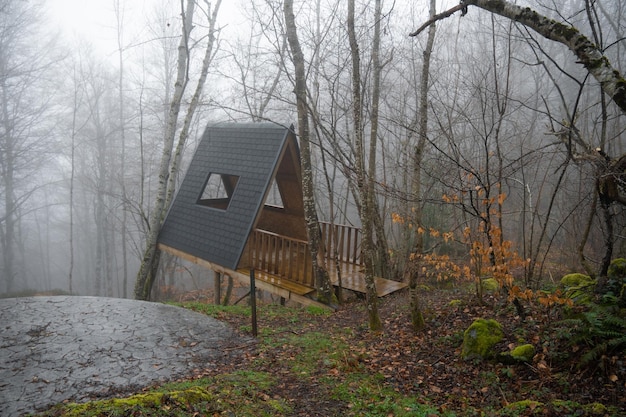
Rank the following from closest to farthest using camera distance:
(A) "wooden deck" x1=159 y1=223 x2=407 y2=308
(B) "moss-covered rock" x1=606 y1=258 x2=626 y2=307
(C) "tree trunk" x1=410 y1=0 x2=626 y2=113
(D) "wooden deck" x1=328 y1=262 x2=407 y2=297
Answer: (C) "tree trunk" x1=410 y1=0 x2=626 y2=113 → (B) "moss-covered rock" x1=606 y1=258 x2=626 y2=307 → (A) "wooden deck" x1=159 y1=223 x2=407 y2=308 → (D) "wooden deck" x1=328 y1=262 x2=407 y2=297

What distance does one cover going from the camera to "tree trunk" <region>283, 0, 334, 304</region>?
7512 mm

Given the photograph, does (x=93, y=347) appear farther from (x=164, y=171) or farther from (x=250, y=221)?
(x=164, y=171)

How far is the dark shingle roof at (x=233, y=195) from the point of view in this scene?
870 centimetres

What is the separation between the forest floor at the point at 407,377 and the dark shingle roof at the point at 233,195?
266cm

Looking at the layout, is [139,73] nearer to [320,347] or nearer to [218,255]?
[218,255]

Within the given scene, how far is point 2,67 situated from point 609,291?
79.2 feet

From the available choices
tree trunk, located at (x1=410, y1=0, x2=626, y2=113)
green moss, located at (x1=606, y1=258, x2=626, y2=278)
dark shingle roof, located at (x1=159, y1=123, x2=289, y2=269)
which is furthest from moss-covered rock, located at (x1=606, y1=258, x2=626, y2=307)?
dark shingle roof, located at (x1=159, y1=123, x2=289, y2=269)

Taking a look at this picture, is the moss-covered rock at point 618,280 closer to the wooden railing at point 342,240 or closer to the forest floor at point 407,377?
the forest floor at point 407,377

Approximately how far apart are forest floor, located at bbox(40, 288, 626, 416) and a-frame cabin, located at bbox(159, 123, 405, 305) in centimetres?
216

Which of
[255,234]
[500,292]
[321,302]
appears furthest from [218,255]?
[500,292]

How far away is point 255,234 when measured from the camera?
9195 millimetres

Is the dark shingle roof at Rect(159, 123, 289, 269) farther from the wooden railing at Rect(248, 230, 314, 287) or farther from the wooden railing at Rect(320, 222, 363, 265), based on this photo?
the wooden railing at Rect(320, 222, 363, 265)

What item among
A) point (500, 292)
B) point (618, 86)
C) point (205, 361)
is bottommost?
point (205, 361)

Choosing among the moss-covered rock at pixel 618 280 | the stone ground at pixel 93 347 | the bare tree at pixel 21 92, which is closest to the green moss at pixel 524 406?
the moss-covered rock at pixel 618 280
